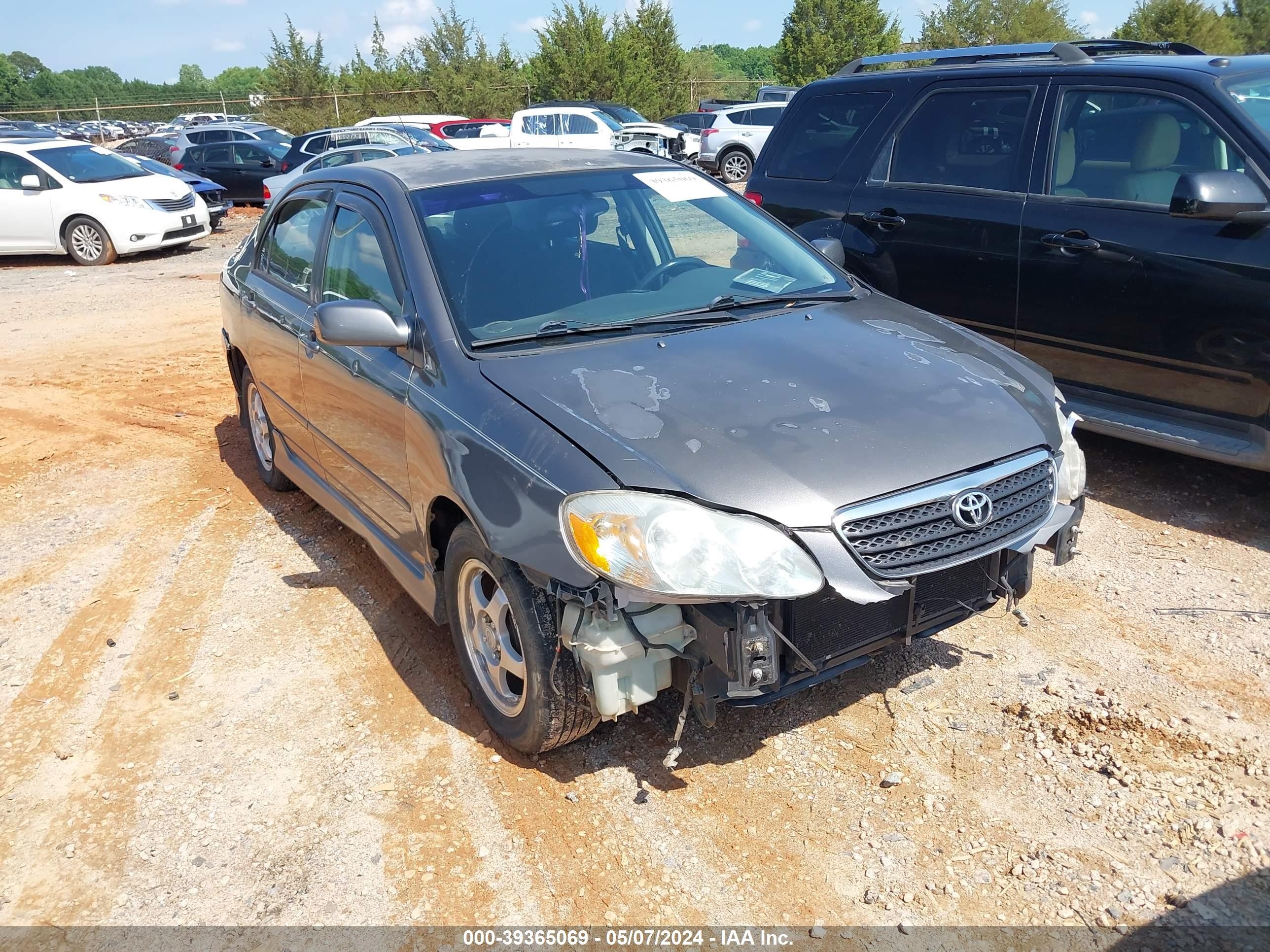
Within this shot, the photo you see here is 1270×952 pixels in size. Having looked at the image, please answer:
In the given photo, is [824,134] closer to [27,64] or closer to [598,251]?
[598,251]

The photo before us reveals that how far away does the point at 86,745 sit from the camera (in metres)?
3.54

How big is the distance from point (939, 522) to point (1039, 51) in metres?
3.94

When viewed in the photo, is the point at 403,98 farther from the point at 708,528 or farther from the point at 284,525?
the point at 708,528

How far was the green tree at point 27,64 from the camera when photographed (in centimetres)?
11712

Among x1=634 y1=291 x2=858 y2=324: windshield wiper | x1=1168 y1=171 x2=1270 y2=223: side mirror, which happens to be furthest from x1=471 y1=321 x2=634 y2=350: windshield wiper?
x1=1168 y1=171 x2=1270 y2=223: side mirror

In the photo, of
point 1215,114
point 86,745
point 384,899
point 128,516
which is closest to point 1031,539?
point 384,899

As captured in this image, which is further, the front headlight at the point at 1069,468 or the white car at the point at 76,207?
the white car at the point at 76,207

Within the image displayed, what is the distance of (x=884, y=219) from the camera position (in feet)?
19.1

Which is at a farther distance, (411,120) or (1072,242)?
(411,120)

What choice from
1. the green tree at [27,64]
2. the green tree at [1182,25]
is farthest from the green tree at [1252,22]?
the green tree at [27,64]

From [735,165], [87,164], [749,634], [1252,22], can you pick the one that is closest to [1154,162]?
[749,634]

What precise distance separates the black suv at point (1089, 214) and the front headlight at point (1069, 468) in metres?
1.57

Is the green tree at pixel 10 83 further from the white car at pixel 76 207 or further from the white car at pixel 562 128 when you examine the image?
the white car at pixel 76 207

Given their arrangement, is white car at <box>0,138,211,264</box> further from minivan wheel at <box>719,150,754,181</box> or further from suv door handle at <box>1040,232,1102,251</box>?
suv door handle at <box>1040,232,1102,251</box>
